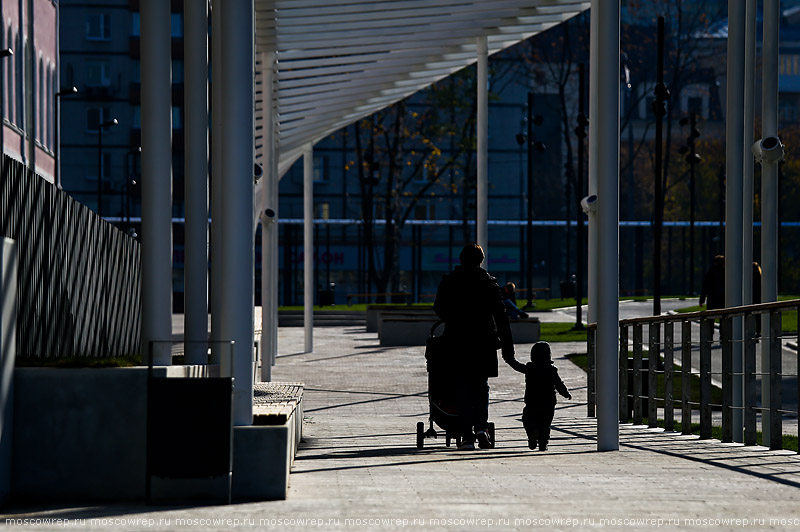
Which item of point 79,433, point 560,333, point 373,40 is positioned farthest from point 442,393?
point 560,333

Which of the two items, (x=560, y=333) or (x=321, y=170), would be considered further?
(x=321, y=170)

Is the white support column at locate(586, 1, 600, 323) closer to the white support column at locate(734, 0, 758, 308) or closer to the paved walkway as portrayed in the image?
the white support column at locate(734, 0, 758, 308)

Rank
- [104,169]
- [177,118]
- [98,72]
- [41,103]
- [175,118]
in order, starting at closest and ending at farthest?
1. [41,103]
2. [104,169]
3. [98,72]
4. [177,118]
5. [175,118]

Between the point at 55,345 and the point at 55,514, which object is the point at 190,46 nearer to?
the point at 55,345

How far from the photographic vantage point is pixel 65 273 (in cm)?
938

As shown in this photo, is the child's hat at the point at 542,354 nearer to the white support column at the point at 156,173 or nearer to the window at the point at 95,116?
the white support column at the point at 156,173

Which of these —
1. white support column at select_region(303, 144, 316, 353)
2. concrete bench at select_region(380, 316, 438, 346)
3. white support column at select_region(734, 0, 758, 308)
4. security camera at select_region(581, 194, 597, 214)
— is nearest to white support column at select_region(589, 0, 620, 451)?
→ security camera at select_region(581, 194, 597, 214)

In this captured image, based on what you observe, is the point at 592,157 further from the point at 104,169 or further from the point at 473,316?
the point at 104,169

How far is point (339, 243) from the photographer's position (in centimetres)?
7594

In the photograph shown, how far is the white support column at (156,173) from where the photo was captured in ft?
28.8

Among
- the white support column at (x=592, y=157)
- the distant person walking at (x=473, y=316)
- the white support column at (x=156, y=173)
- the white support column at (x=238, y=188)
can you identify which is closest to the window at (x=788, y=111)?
the white support column at (x=592, y=157)

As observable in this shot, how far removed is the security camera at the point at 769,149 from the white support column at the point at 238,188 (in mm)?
7486

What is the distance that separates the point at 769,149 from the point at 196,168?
6046 mm

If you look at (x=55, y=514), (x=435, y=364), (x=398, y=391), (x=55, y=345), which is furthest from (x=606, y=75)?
(x=398, y=391)
